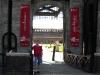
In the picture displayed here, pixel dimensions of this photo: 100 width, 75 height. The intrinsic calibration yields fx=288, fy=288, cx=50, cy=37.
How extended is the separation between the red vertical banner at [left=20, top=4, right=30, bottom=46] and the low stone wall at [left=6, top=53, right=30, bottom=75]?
278cm

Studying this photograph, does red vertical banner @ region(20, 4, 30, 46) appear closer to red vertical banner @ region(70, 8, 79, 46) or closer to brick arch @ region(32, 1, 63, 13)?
brick arch @ region(32, 1, 63, 13)

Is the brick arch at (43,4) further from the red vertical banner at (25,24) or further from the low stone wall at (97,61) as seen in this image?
the low stone wall at (97,61)

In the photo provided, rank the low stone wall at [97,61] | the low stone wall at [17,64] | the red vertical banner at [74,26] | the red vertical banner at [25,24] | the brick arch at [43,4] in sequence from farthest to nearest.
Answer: the brick arch at [43,4] < the red vertical banner at [74,26] < the red vertical banner at [25,24] < the low stone wall at [97,61] < the low stone wall at [17,64]

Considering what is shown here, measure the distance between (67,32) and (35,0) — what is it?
2.96 metres

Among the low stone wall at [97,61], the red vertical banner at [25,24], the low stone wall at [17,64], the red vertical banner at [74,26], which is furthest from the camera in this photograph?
the red vertical banner at [74,26]

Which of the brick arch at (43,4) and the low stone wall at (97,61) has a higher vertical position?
the brick arch at (43,4)

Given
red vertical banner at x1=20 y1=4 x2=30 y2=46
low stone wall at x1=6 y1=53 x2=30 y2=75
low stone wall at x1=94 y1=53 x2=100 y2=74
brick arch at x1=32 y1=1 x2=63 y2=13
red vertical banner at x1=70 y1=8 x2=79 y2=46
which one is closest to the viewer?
low stone wall at x1=6 y1=53 x2=30 y2=75

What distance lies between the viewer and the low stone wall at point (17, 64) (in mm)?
13500

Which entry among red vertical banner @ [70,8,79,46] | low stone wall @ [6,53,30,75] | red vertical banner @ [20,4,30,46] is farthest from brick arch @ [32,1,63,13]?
low stone wall @ [6,53,30,75]

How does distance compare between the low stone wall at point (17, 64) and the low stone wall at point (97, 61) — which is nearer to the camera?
the low stone wall at point (17, 64)

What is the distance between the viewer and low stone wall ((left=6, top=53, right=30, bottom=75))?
13.5 metres

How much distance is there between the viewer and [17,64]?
13586 mm

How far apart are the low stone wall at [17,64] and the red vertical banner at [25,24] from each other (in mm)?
2776

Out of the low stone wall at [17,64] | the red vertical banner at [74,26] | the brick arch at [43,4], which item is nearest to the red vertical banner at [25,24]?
the brick arch at [43,4]
